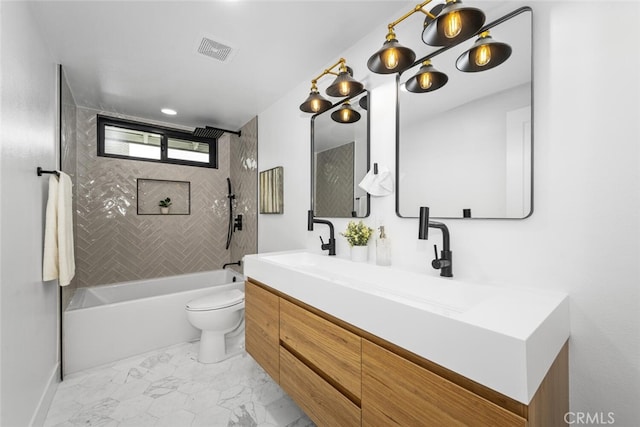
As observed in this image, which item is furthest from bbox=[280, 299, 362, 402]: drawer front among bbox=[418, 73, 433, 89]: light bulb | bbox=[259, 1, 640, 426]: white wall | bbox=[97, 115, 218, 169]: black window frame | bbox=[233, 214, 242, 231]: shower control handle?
bbox=[97, 115, 218, 169]: black window frame

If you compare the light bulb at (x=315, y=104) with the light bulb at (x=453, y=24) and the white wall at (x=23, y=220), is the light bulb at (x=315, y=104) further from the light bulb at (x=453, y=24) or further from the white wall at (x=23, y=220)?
the white wall at (x=23, y=220)

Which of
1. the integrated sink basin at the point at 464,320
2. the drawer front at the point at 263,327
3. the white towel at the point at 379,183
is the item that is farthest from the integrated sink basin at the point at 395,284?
the white towel at the point at 379,183

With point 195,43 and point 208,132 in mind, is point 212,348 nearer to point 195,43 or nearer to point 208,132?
point 195,43

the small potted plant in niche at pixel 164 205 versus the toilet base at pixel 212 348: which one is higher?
the small potted plant in niche at pixel 164 205

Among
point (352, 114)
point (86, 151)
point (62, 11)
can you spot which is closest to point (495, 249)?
point (352, 114)

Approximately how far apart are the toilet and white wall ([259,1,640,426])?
6.37 feet

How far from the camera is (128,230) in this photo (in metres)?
3.16

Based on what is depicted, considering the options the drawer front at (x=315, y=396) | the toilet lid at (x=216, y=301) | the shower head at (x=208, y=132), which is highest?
the shower head at (x=208, y=132)

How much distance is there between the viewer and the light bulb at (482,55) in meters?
1.16

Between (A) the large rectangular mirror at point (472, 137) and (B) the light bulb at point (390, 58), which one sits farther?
(B) the light bulb at point (390, 58)

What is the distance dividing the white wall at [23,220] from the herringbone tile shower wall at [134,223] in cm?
128

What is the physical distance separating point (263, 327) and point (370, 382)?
2.99 feet

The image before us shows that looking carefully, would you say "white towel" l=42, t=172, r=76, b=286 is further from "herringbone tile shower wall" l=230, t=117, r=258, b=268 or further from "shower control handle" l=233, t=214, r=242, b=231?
"shower control handle" l=233, t=214, r=242, b=231

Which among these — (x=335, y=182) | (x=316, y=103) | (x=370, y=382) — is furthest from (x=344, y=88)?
(x=370, y=382)
